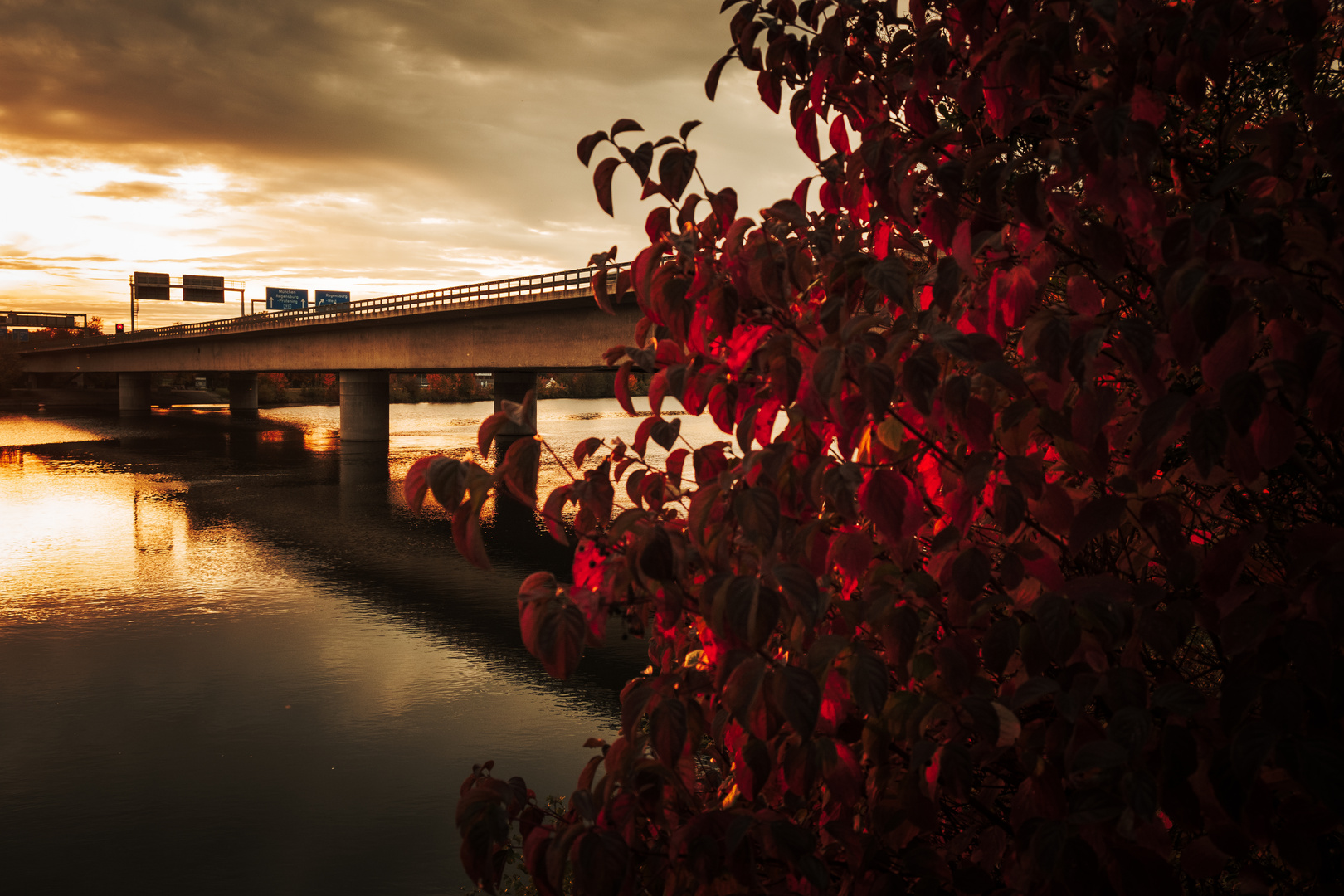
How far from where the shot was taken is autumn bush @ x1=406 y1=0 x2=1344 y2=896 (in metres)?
1.58

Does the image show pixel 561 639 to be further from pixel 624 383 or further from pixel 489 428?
pixel 624 383

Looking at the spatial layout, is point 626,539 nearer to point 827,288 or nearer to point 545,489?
point 827,288

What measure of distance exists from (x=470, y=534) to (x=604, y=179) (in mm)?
945

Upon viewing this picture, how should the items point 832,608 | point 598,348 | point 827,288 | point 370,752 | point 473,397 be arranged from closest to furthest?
point 827,288 → point 832,608 → point 370,752 → point 598,348 → point 473,397

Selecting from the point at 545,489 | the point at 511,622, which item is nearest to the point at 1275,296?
the point at 511,622

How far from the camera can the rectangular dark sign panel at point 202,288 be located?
99.8 m

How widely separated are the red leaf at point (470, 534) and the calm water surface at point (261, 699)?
35.1 inches

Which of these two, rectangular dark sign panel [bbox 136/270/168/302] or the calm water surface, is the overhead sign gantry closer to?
rectangular dark sign panel [bbox 136/270/168/302]

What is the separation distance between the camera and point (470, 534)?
5.55ft

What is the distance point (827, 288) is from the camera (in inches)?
89.0

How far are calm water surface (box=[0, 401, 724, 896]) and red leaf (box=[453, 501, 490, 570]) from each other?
2.92 feet

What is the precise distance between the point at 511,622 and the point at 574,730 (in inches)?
200

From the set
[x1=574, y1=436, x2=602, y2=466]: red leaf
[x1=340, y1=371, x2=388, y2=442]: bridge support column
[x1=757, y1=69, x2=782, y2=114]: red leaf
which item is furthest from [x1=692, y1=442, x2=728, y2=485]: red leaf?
[x1=340, y1=371, x2=388, y2=442]: bridge support column

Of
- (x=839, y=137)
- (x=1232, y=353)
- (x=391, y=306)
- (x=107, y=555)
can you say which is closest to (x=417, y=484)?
(x=1232, y=353)
